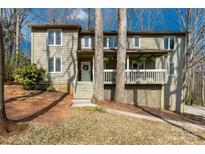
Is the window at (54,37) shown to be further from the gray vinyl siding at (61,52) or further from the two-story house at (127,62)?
the gray vinyl siding at (61,52)

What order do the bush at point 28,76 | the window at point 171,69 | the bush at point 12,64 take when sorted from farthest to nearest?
the window at point 171,69
the bush at point 12,64
the bush at point 28,76

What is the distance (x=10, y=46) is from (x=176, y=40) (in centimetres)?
2326

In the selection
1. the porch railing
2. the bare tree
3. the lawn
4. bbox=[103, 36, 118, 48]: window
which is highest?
the bare tree

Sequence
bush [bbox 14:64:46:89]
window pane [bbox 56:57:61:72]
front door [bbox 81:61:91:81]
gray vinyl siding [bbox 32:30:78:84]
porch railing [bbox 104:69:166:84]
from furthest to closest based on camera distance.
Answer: front door [bbox 81:61:91:81] < window pane [bbox 56:57:61:72] < gray vinyl siding [bbox 32:30:78:84] < porch railing [bbox 104:69:166:84] < bush [bbox 14:64:46:89]

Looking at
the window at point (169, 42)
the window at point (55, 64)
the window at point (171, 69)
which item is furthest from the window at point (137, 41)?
the window at point (55, 64)

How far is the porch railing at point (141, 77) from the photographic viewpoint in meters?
15.7

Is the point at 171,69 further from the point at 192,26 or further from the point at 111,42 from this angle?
the point at 192,26

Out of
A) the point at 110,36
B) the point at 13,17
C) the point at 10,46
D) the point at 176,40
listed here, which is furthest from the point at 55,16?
the point at 176,40

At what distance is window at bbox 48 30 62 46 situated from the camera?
17.2 m

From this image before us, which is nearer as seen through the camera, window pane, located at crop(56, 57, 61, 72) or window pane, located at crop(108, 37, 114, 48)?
window pane, located at crop(56, 57, 61, 72)

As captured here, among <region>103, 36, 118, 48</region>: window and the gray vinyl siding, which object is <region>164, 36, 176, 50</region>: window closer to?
<region>103, 36, 118, 48</region>: window

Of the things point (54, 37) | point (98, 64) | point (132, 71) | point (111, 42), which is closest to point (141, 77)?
point (132, 71)

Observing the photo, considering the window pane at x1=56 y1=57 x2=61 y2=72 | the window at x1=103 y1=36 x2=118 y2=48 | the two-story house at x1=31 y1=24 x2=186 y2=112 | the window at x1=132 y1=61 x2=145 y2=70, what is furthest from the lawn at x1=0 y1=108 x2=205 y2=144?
the window at x1=103 y1=36 x2=118 y2=48

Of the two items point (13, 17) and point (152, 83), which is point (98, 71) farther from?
point (13, 17)
